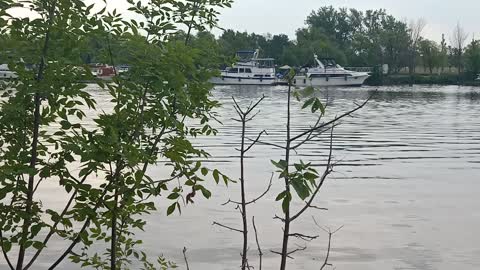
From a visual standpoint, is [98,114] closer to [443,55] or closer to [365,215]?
[365,215]

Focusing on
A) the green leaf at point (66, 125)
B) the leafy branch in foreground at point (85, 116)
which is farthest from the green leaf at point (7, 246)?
the green leaf at point (66, 125)

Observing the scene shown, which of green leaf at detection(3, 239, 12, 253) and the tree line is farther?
the tree line

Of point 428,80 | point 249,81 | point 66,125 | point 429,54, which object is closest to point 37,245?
point 66,125

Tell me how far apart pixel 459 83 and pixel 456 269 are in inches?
4000

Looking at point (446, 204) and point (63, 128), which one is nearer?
point (63, 128)

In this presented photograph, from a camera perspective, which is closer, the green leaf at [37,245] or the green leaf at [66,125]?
the green leaf at [37,245]

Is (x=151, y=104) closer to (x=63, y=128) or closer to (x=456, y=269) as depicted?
(x=63, y=128)


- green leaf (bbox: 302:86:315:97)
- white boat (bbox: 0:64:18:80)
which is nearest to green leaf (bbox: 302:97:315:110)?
green leaf (bbox: 302:86:315:97)

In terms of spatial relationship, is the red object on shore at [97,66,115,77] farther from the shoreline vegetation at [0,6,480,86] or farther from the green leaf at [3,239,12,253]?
the shoreline vegetation at [0,6,480,86]

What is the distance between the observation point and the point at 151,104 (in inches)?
156

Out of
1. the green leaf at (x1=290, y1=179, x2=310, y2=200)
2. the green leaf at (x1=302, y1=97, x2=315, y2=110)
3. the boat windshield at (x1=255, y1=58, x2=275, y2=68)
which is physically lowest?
the boat windshield at (x1=255, y1=58, x2=275, y2=68)

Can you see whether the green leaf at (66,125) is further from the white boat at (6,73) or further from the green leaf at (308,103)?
the green leaf at (308,103)

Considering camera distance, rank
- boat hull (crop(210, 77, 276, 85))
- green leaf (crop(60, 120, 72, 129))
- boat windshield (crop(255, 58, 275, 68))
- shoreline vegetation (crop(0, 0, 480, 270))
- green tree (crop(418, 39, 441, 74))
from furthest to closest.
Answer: green tree (crop(418, 39, 441, 74))
boat windshield (crop(255, 58, 275, 68))
boat hull (crop(210, 77, 276, 85))
green leaf (crop(60, 120, 72, 129))
shoreline vegetation (crop(0, 0, 480, 270))

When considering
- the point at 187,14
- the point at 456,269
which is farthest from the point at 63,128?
the point at 456,269
